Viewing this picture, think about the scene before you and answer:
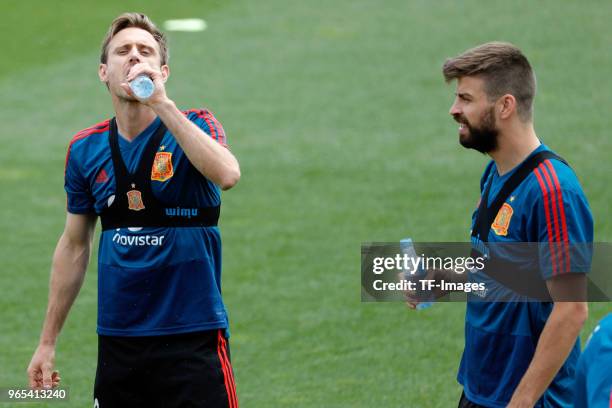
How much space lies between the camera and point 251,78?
18.6m

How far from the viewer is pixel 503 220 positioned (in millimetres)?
4355

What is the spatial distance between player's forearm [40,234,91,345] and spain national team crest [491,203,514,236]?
74.4 inches

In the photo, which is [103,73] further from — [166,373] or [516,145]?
[516,145]

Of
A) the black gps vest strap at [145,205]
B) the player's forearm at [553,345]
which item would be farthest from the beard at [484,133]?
the black gps vest strap at [145,205]

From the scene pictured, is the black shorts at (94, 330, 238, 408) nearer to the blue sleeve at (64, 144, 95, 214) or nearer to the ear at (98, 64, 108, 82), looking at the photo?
the blue sleeve at (64, 144, 95, 214)

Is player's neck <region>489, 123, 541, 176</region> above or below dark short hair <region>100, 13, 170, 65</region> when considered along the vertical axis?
below

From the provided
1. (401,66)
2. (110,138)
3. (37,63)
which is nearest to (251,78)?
(401,66)

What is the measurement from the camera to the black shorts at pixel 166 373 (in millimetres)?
4801

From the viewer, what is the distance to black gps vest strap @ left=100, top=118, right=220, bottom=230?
4.86m

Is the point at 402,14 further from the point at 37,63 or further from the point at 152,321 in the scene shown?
the point at 152,321

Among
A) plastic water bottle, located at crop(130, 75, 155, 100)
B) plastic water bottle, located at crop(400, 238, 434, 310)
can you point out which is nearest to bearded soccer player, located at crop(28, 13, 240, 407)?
plastic water bottle, located at crop(130, 75, 155, 100)

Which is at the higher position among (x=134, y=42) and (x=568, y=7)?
(x=568, y=7)

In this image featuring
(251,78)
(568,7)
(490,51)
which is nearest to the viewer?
(490,51)

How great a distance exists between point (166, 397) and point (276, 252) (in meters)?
6.74
